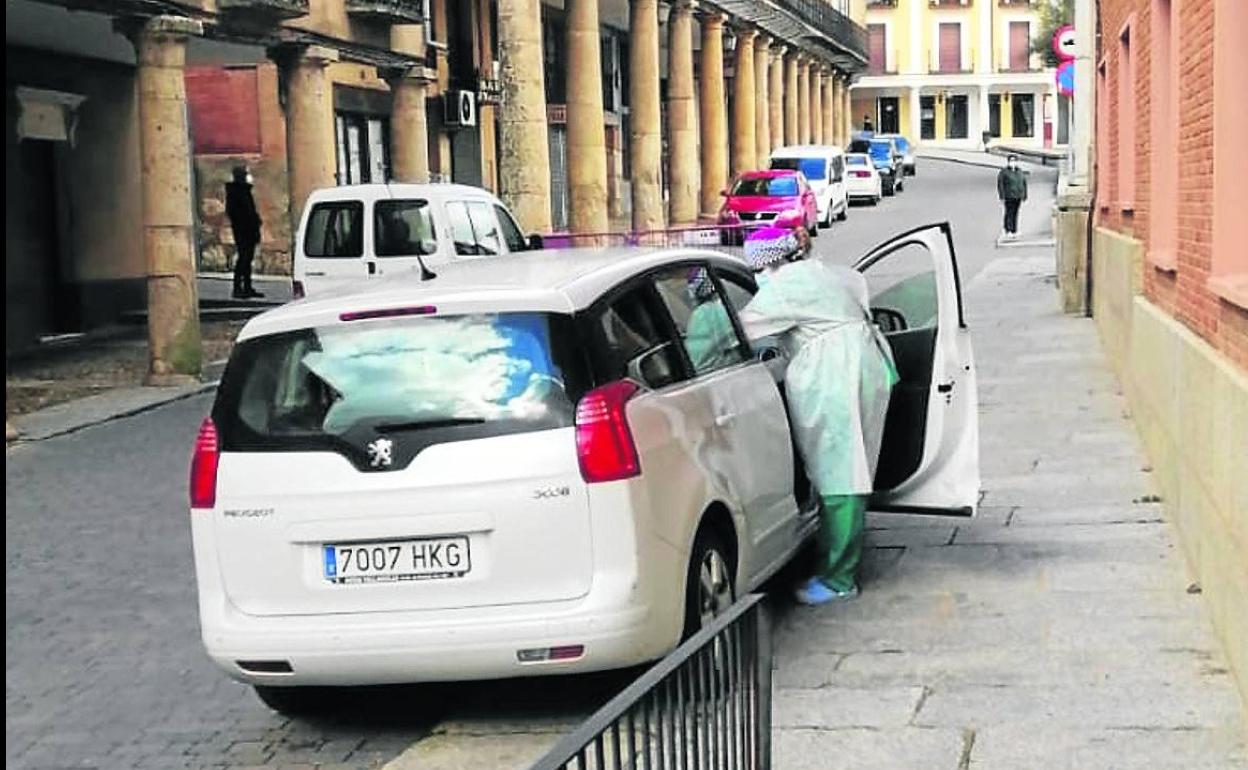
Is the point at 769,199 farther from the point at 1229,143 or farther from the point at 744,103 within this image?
the point at 1229,143

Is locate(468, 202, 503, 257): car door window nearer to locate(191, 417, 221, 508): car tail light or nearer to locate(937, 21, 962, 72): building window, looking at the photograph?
locate(191, 417, 221, 508): car tail light

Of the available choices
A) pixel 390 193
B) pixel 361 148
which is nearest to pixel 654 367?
pixel 390 193

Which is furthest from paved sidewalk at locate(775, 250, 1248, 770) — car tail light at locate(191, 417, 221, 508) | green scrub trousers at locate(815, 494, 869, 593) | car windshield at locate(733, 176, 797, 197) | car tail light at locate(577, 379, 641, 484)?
car windshield at locate(733, 176, 797, 197)

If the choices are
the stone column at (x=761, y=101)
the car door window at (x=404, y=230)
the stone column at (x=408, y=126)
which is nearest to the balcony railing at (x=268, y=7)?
the car door window at (x=404, y=230)

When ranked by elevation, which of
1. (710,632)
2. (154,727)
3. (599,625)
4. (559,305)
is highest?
(559,305)

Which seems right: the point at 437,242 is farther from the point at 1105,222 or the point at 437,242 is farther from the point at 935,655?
the point at 935,655

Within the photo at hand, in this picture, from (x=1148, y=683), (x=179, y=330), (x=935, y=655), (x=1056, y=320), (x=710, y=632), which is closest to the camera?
(x=710, y=632)

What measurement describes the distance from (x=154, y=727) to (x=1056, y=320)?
49.3ft

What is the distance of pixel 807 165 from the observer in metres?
44.3


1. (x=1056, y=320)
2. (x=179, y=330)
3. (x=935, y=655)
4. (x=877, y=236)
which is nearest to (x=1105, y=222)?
(x=1056, y=320)

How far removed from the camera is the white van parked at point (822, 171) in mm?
43281

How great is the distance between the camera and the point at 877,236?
39.6 metres

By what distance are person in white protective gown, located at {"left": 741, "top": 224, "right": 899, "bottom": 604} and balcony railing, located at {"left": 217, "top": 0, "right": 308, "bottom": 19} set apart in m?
13.2

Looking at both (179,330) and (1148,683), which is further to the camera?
(179,330)
